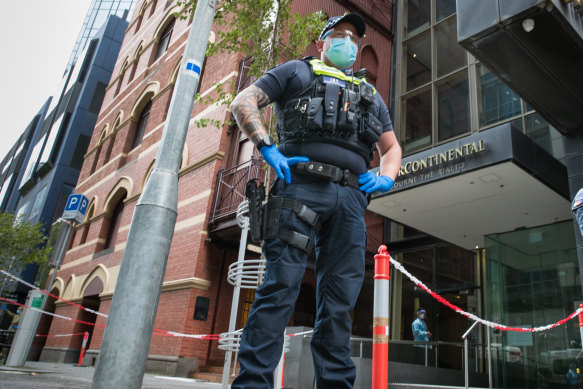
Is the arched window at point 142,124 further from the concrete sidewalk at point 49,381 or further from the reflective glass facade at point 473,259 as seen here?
the concrete sidewalk at point 49,381

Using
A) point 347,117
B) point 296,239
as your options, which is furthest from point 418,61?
point 296,239

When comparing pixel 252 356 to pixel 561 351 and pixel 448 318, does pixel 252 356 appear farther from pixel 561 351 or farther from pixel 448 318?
pixel 448 318

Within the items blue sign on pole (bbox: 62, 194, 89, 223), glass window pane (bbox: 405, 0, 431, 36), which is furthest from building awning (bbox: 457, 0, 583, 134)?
blue sign on pole (bbox: 62, 194, 89, 223)

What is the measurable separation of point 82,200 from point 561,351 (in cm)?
1251

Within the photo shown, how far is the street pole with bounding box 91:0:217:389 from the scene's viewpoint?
2.35 meters

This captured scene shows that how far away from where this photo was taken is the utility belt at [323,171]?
7.70ft

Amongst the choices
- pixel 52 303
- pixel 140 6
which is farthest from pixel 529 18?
pixel 140 6

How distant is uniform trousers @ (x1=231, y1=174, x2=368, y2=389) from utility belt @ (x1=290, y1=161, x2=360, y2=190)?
1.5 inches

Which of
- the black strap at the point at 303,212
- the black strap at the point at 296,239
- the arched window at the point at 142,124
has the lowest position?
the black strap at the point at 296,239

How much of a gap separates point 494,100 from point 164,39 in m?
14.7

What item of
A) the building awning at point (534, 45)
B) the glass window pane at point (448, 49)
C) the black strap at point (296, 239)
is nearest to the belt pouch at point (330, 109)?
the black strap at point (296, 239)

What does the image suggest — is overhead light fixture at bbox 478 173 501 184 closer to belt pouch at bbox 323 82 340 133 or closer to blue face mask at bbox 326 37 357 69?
blue face mask at bbox 326 37 357 69

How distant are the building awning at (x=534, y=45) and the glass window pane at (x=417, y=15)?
30.8ft

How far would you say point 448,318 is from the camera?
40.9 ft
